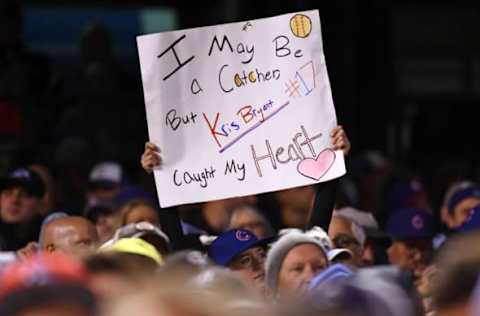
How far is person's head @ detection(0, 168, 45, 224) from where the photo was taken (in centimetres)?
920

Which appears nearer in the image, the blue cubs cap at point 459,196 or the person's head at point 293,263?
the person's head at point 293,263

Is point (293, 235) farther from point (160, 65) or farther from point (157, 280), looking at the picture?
point (157, 280)

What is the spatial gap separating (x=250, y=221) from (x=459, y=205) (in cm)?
196

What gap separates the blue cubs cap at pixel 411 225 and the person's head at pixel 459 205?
399mm

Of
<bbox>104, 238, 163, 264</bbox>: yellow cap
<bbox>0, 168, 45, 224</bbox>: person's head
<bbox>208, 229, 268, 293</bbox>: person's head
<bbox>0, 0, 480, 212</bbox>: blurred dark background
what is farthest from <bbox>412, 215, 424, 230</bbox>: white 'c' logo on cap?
<bbox>104, 238, 163, 264</bbox>: yellow cap

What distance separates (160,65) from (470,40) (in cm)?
984

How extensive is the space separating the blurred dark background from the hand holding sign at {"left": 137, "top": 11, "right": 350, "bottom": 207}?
408cm

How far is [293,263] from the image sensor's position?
6328mm

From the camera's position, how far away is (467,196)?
10.0 m

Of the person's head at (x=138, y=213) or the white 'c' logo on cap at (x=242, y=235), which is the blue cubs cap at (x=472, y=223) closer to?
the person's head at (x=138, y=213)

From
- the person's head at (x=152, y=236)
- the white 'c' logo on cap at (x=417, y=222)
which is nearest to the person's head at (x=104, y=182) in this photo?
the white 'c' logo on cap at (x=417, y=222)

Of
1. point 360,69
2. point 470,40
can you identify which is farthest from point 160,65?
point 470,40

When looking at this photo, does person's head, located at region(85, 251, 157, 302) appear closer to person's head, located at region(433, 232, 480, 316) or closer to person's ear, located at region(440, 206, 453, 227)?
person's head, located at region(433, 232, 480, 316)

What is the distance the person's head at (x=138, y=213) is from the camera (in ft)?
27.9
